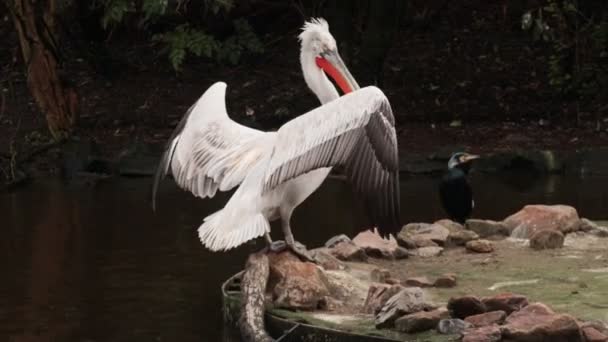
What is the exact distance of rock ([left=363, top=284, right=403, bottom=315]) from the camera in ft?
20.4

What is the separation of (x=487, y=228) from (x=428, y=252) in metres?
0.74

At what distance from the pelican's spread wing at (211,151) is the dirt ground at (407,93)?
243 inches

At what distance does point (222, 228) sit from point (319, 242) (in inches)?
120

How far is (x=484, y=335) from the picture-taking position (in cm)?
557

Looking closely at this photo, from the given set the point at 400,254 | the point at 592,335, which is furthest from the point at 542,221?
the point at 592,335

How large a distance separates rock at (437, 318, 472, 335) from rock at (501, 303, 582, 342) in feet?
0.65

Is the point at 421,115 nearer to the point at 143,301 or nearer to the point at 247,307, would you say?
the point at 143,301

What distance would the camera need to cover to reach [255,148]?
6871 mm

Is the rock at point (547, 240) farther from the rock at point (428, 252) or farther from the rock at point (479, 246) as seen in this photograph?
the rock at point (428, 252)

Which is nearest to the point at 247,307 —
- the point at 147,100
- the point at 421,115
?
the point at 421,115

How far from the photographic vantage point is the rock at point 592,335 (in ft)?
17.9

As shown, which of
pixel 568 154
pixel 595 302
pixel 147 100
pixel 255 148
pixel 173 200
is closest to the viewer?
pixel 595 302

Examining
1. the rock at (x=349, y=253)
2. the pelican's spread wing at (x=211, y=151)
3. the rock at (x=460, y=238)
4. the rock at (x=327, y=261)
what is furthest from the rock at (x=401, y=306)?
the rock at (x=460, y=238)

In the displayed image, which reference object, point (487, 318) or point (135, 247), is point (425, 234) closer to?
point (135, 247)
